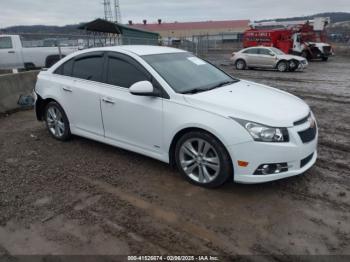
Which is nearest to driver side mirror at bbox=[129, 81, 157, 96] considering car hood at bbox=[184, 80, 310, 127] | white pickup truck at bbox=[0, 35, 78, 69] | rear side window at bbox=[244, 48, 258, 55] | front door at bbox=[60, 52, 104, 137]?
car hood at bbox=[184, 80, 310, 127]

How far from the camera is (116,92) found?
4.65 m

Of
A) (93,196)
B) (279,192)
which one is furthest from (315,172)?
(93,196)

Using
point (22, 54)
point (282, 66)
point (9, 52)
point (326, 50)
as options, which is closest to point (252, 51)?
point (282, 66)

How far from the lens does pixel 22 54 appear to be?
1296 centimetres

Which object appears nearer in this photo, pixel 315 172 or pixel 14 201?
pixel 14 201

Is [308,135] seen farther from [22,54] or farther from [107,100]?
[22,54]

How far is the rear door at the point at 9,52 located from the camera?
1256 centimetres

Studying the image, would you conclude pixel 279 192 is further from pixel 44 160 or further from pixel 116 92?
pixel 44 160

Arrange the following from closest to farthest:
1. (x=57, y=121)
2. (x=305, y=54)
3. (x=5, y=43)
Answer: (x=57, y=121), (x=5, y=43), (x=305, y=54)

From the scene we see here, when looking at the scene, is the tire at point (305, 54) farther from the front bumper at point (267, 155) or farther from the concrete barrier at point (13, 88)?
the front bumper at point (267, 155)

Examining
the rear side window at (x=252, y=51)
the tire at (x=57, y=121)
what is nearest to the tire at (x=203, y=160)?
the tire at (x=57, y=121)

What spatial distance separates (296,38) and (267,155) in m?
22.6

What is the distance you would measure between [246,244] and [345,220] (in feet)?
3.77

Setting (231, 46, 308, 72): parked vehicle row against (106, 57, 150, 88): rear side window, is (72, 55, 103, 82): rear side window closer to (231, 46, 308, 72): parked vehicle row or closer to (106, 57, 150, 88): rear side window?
(106, 57, 150, 88): rear side window
